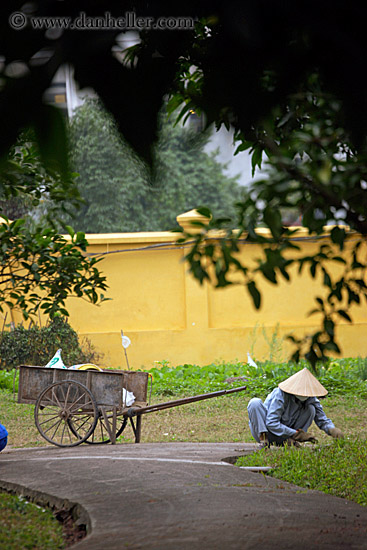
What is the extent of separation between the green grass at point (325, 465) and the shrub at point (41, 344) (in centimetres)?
500

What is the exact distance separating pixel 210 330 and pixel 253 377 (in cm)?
147

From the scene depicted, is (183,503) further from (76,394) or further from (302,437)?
(76,394)

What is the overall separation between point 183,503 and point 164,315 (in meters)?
7.41

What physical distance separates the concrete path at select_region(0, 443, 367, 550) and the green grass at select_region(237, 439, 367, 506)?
0.72 feet

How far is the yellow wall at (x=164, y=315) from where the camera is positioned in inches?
440

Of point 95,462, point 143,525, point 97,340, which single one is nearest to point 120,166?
point 143,525

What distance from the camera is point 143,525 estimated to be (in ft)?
11.5

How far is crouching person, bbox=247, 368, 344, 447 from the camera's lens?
638cm

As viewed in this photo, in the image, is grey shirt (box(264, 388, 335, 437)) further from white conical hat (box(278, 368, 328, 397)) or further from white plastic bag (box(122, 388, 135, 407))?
white plastic bag (box(122, 388, 135, 407))

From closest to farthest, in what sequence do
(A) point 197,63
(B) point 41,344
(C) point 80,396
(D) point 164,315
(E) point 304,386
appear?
(A) point 197,63 < (E) point 304,386 < (C) point 80,396 < (B) point 41,344 < (D) point 164,315

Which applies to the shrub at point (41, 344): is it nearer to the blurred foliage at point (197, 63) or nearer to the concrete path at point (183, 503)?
the concrete path at point (183, 503)

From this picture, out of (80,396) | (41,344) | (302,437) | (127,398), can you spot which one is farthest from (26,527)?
(41,344)

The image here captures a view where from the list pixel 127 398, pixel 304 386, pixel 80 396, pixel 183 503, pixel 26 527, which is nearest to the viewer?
pixel 26 527

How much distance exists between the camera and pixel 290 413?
21.5 feet
